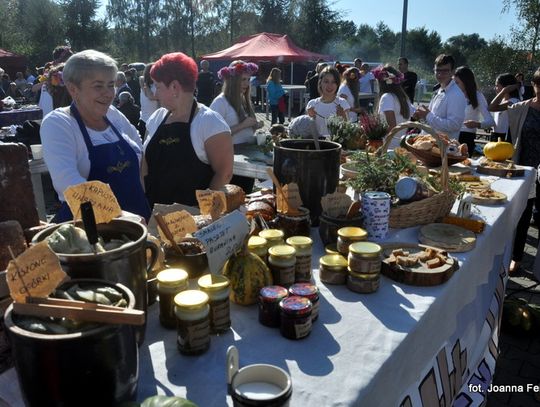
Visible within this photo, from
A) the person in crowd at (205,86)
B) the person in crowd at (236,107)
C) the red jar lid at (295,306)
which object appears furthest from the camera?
the person in crowd at (205,86)

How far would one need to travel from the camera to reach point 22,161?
119cm

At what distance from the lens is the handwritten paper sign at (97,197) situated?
3.70 feet

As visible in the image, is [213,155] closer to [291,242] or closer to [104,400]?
[291,242]

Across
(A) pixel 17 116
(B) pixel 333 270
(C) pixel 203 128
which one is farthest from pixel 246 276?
(A) pixel 17 116

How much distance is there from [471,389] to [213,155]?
5.62ft

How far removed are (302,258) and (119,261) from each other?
2.11ft

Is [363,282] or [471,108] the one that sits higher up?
[471,108]

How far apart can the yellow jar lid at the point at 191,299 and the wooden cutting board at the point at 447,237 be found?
117 cm

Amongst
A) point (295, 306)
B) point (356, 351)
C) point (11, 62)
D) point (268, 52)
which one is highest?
point (268, 52)

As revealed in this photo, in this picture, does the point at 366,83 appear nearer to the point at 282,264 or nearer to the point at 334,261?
the point at 334,261

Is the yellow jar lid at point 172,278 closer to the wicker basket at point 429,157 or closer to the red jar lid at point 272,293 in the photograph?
the red jar lid at point 272,293

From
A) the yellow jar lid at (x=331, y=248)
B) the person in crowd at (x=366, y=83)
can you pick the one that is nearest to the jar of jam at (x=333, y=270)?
the yellow jar lid at (x=331, y=248)

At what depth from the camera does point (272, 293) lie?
3.98 ft

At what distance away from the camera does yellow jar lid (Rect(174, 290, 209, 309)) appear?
1.01 meters
